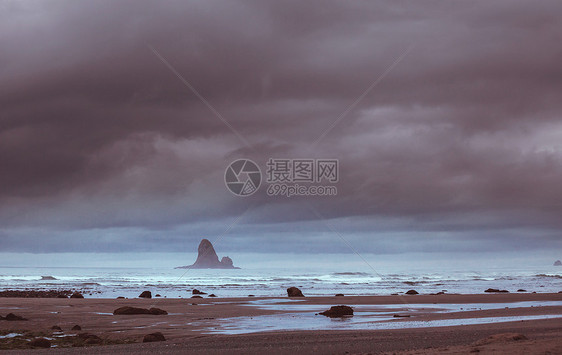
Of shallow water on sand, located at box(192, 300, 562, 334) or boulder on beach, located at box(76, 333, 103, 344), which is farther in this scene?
shallow water on sand, located at box(192, 300, 562, 334)

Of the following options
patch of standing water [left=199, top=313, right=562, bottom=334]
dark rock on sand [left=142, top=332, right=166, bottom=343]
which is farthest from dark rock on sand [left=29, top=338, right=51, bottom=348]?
patch of standing water [left=199, top=313, right=562, bottom=334]

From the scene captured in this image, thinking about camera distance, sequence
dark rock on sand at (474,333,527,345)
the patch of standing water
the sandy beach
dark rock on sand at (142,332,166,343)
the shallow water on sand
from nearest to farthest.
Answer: dark rock on sand at (474,333,527,345)
the sandy beach
dark rock on sand at (142,332,166,343)
the patch of standing water
the shallow water on sand

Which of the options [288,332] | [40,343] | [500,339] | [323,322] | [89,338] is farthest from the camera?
[323,322]

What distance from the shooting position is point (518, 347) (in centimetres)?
1033

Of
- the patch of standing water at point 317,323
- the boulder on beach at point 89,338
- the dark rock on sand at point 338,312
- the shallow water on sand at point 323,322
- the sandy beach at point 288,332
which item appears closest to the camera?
the sandy beach at point 288,332

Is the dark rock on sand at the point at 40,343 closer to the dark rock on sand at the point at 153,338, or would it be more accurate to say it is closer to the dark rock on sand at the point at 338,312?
the dark rock on sand at the point at 153,338

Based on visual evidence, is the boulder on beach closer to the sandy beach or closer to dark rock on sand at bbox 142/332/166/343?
the sandy beach

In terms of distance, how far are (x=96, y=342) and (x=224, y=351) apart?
15.9ft

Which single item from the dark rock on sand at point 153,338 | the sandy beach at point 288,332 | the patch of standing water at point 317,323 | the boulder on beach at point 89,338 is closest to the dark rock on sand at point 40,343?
the sandy beach at point 288,332

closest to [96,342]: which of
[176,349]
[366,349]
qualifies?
[176,349]

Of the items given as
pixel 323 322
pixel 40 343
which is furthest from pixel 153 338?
pixel 323 322

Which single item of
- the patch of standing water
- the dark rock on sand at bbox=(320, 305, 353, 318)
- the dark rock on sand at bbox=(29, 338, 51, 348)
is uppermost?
the dark rock on sand at bbox=(320, 305, 353, 318)

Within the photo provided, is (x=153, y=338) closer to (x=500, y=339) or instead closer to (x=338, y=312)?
(x=500, y=339)

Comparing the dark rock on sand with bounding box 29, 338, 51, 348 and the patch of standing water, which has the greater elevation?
the patch of standing water
